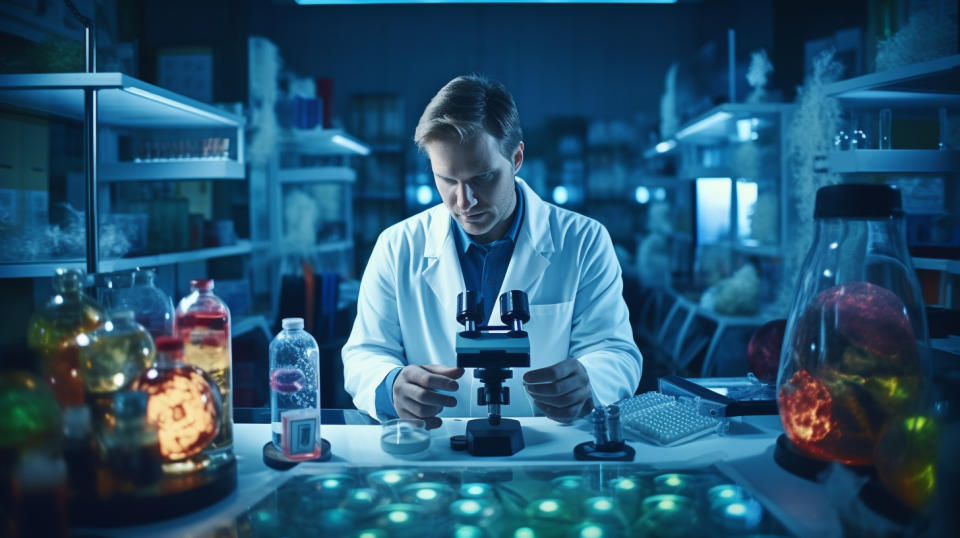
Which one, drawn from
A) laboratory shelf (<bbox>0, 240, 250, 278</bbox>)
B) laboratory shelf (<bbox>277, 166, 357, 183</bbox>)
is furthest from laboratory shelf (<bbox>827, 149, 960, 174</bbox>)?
laboratory shelf (<bbox>277, 166, 357, 183</bbox>)

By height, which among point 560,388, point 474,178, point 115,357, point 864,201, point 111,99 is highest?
point 111,99

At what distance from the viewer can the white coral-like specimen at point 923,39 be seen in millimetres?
2334

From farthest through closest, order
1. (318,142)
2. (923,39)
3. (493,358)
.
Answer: (318,142) < (923,39) < (493,358)

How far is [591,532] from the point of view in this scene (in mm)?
875

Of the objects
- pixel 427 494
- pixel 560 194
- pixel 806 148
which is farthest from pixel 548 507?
pixel 560 194

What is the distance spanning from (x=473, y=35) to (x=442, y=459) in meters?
7.31

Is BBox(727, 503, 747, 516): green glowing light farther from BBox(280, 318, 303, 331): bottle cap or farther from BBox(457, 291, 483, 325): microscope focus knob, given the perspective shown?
BBox(280, 318, 303, 331): bottle cap

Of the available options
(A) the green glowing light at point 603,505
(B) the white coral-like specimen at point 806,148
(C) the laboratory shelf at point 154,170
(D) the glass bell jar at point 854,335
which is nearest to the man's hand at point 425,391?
(A) the green glowing light at point 603,505

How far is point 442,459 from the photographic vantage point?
45.9 inches

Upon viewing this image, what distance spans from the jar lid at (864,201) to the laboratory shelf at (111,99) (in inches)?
70.0

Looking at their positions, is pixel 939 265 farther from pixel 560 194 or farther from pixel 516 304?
pixel 560 194

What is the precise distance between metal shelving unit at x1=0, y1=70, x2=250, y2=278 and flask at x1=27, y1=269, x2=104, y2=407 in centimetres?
74

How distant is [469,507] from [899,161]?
64.0 inches

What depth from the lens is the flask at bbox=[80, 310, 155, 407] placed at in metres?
0.96
